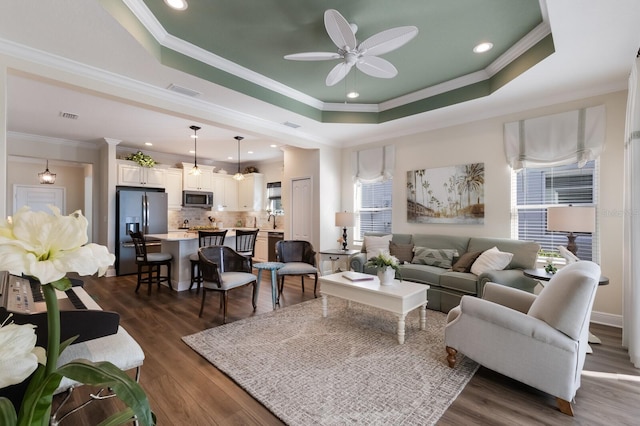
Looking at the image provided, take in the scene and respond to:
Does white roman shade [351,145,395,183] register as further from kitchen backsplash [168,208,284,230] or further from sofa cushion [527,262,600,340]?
sofa cushion [527,262,600,340]

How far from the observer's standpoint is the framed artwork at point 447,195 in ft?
14.6

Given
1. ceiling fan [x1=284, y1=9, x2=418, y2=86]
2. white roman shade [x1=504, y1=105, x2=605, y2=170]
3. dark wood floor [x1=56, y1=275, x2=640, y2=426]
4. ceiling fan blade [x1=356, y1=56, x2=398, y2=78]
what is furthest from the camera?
white roman shade [x1=504, y1=105, x2=605, y2=170]

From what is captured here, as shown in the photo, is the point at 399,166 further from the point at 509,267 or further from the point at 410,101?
the point at 509,267

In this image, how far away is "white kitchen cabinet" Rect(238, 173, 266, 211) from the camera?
8164 millimetres

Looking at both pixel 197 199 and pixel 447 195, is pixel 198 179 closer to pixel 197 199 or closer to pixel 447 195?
pixel 197 199

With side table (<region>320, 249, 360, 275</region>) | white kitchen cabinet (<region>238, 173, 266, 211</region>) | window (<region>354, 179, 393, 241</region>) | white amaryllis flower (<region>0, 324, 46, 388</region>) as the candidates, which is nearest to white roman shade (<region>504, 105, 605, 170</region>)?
window (<region>354, 179, 393, 241</region>)

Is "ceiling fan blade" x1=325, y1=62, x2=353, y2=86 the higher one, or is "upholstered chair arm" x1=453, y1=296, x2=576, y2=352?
"ceiling fan blade" x1=325, y1=62, x2=353, y2=86

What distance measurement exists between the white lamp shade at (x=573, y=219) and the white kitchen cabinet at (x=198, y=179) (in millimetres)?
7001

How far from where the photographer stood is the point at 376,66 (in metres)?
2.88

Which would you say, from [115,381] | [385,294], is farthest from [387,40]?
[115,381]

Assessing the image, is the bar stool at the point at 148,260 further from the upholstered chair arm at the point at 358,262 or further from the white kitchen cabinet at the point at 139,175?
the upholstered chair arm at the point at 358,262

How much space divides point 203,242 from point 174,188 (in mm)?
3260

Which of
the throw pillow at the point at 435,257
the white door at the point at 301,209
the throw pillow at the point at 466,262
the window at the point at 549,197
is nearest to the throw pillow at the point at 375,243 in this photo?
the throw pillow at the point at 435,257

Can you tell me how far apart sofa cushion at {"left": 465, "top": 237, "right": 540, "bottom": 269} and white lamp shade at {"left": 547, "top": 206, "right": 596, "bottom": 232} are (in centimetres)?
74
